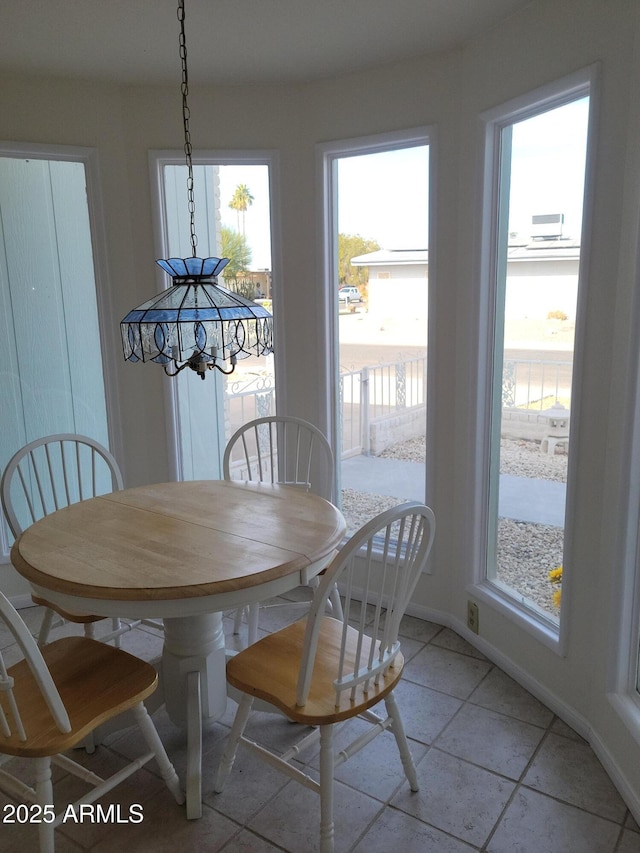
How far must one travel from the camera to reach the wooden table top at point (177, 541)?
5.72ft

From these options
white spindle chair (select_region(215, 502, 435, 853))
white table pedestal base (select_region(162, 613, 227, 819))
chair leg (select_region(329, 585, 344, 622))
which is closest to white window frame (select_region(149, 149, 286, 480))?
chair leg (select_region(329, 585, 344, 622))

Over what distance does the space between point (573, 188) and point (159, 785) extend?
2341 mm

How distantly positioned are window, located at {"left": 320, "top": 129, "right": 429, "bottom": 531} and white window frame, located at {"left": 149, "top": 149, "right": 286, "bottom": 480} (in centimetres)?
26

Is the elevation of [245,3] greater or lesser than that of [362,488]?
greater

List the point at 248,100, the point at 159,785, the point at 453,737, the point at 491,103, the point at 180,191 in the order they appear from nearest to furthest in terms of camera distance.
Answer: the point at 159,785 → the point at 453,737 → the point at 491,103 → the point at 248,100 → the point at 180,191

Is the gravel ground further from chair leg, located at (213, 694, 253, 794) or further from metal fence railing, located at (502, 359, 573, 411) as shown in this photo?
chair leg, located at (213, 694, 253, 794)

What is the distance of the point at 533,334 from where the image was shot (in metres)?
2.42

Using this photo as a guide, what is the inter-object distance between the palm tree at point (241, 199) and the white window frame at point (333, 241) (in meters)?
0.38

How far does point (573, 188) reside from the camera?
2.16 meters

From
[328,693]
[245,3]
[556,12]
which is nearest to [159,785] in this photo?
[328,693]

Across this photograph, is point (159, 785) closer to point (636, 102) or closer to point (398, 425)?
point (398, 425)

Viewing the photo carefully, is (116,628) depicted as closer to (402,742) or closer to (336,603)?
(336,603)

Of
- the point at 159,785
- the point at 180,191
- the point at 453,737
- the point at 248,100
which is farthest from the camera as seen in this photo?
the point at 180,191

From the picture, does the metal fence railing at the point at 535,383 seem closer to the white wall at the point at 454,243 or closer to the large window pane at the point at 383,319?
the white wall at the point at 454,243
